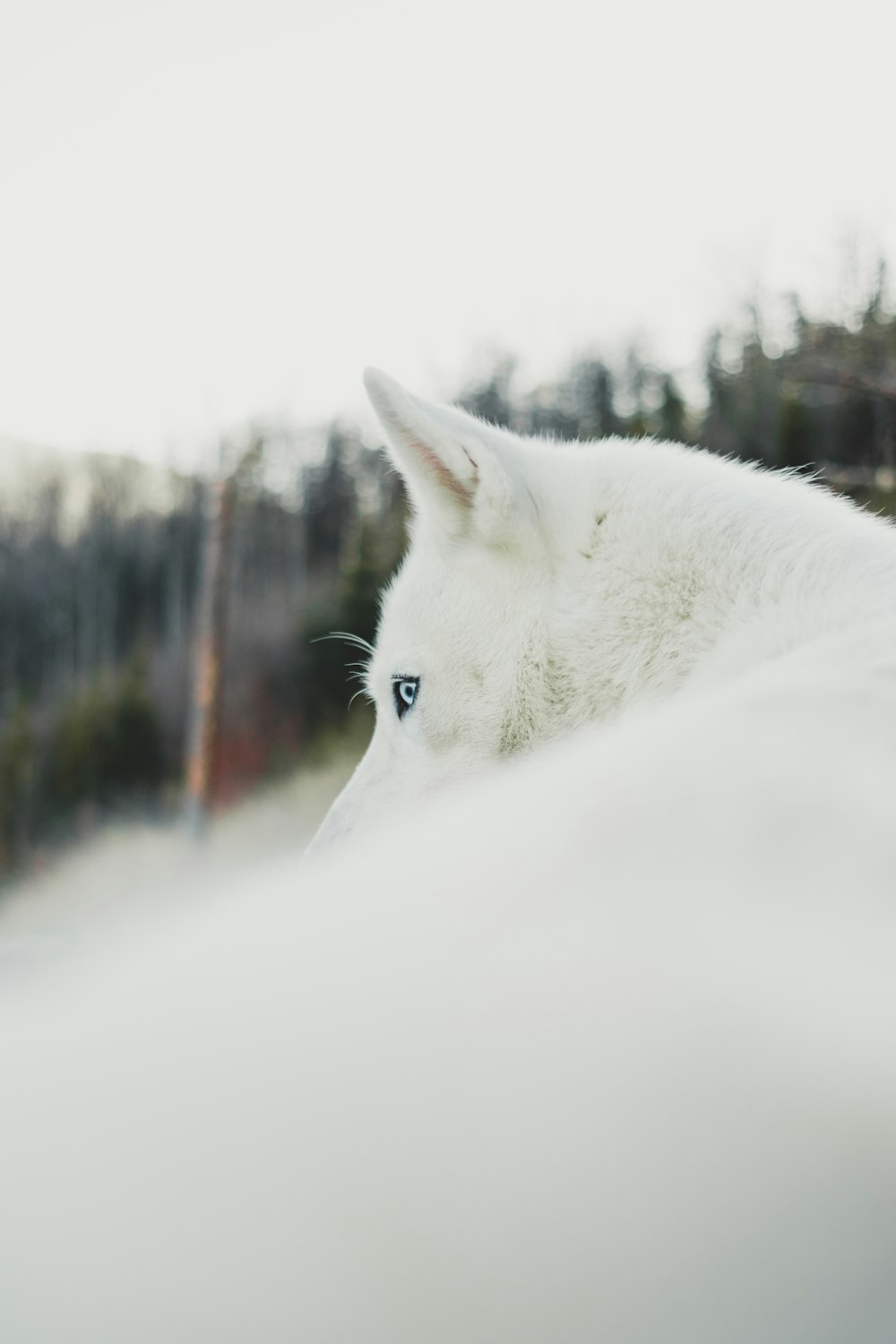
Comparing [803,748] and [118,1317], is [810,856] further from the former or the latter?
[118,1317]

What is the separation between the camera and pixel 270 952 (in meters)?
0.67

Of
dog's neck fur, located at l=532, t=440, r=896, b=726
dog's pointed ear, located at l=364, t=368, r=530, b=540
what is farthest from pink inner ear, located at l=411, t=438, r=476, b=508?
dog's neck fur, located at l=532, t=440, r=896, b=726

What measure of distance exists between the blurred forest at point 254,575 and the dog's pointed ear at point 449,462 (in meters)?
12.0

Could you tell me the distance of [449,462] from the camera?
99.8 inches

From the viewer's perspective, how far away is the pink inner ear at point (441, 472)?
255 cm

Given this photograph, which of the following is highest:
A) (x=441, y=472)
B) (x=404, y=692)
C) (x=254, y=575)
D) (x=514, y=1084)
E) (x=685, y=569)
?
(x=441, y=472)

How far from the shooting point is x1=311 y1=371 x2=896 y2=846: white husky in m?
1.82

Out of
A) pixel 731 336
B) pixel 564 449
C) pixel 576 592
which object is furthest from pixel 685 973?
pixel 731 336

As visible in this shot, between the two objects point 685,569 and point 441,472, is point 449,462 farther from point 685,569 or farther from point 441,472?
point 685,569

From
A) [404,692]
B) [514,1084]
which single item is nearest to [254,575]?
[404,692]

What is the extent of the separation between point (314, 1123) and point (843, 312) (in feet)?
82.6

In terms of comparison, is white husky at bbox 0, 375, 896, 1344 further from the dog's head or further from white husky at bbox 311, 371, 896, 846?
the dog's head

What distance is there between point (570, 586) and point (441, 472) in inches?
22.1

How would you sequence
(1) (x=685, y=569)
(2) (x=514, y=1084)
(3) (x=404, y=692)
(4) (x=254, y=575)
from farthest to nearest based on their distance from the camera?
(4) (x=254, y=575) < (3) (x=404, y=692) < (1) (x=685, y=569) < (2) (x=514, y=1084)
